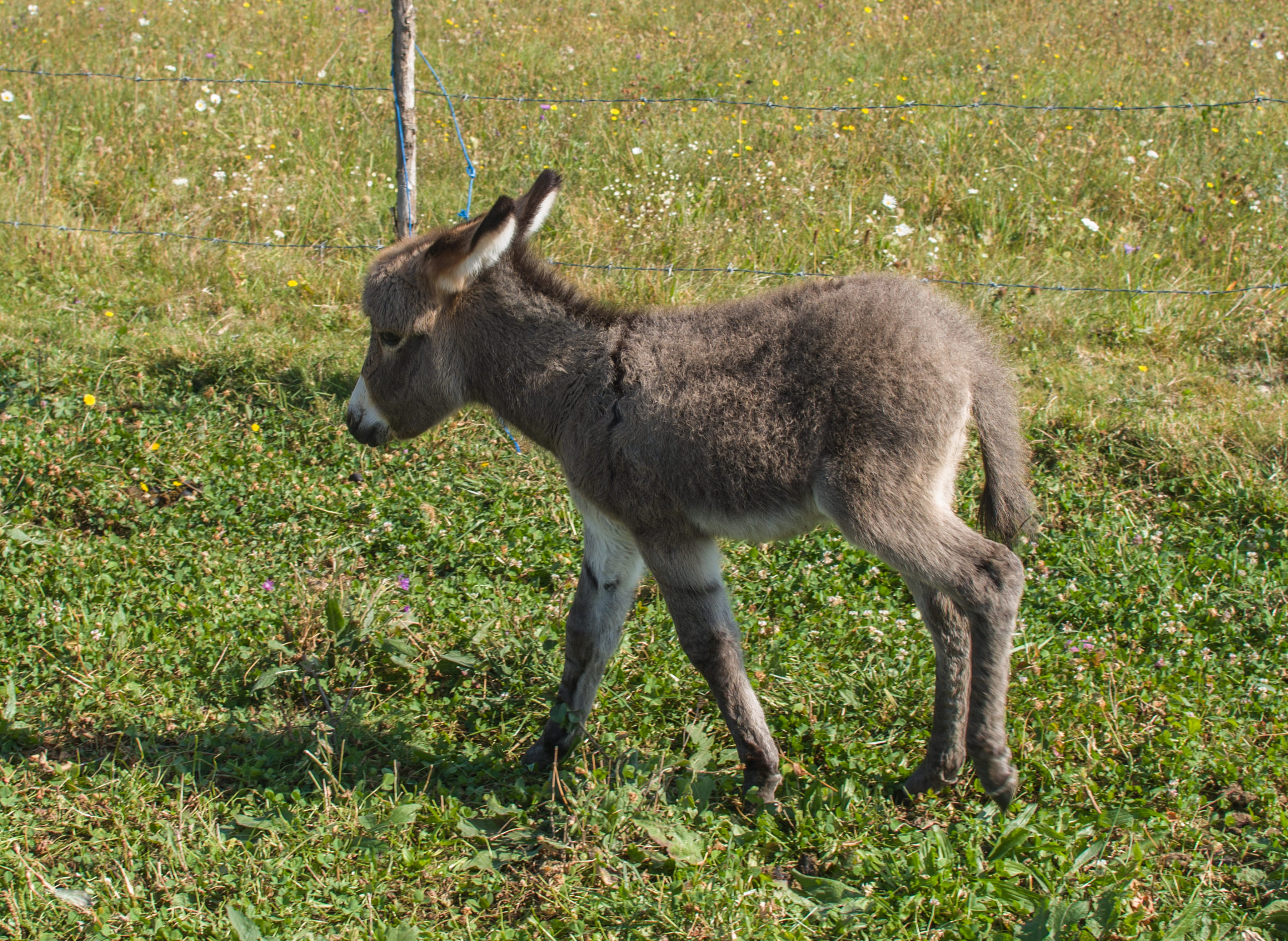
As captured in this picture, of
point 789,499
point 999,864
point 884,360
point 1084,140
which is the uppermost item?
point 1084,140

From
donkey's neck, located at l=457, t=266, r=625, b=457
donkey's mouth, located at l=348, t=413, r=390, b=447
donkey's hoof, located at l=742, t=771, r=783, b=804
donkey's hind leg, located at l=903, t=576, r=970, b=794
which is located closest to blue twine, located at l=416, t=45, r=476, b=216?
donkey's mouth, located at l=348, t=413, r=390, b=447

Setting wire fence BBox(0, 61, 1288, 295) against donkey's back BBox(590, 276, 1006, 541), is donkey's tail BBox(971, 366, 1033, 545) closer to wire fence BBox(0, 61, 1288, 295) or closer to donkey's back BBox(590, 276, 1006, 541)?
donkey's back BBox(590, 276, 1006, 541)

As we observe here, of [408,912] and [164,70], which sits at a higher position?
[164,70]

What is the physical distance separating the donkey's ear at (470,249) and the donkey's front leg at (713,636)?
98 cm

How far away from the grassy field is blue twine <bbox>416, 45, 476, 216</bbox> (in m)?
0.14

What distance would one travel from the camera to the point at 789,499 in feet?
9.35

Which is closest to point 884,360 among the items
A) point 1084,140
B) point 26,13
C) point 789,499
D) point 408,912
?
point 789,499

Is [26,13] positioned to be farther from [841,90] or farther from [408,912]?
[408,912]

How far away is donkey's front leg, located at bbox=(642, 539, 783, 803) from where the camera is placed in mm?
2951

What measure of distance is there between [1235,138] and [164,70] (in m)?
7.73

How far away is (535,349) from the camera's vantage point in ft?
10.6

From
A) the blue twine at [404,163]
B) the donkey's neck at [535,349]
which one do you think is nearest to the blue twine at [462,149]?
the blue twine at [404,163]

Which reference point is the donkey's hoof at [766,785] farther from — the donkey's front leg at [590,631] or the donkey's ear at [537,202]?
the donkey's ear at [537,202]

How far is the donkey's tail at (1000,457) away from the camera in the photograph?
300 centimetres
